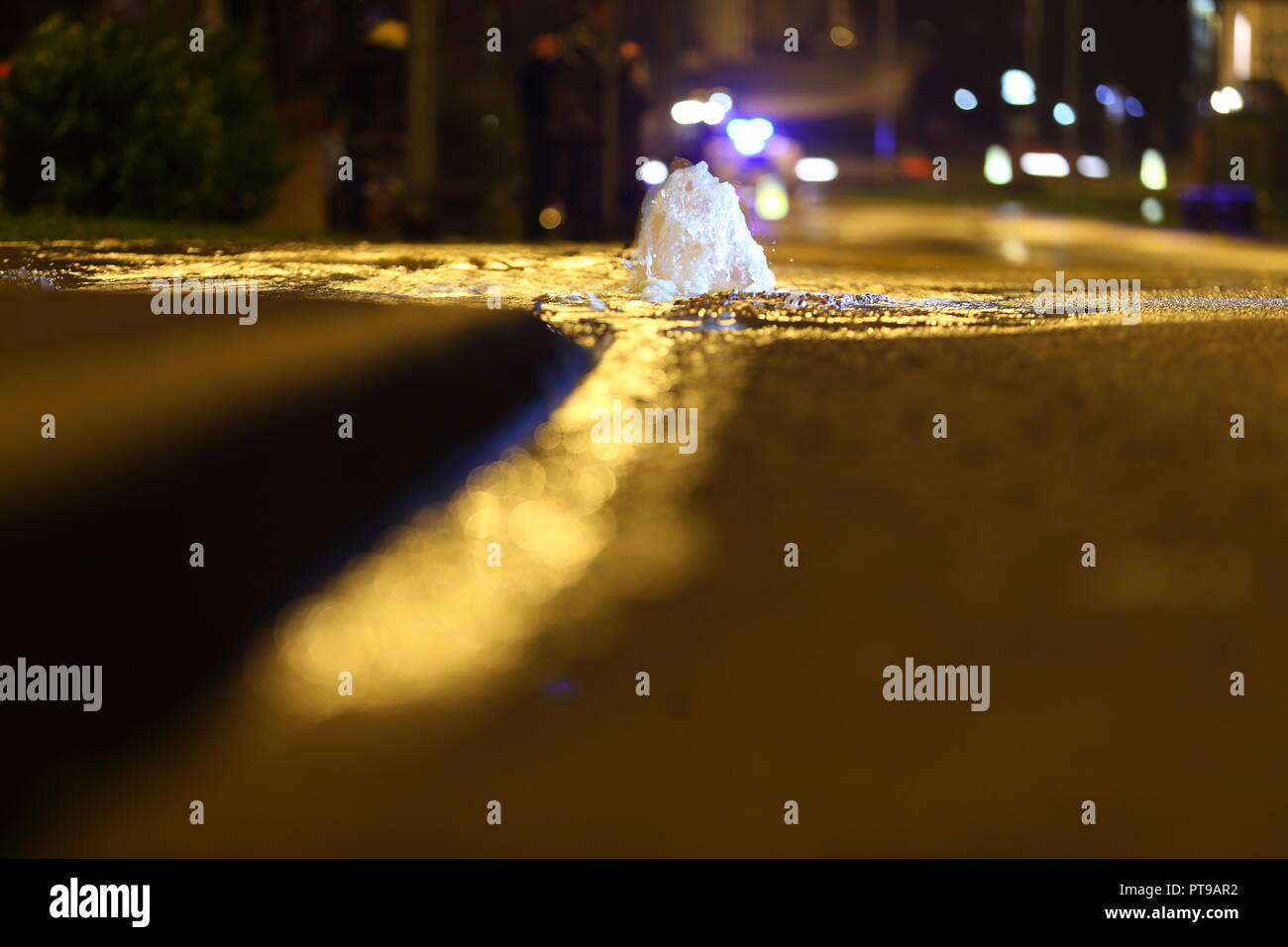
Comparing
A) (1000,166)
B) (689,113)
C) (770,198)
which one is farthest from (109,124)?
(1000,166)

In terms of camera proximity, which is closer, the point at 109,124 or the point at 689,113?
the point at 109,124

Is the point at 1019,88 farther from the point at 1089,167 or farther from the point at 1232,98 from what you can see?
the point at 1232,98

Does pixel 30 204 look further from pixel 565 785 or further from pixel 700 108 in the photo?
pixel 700 108

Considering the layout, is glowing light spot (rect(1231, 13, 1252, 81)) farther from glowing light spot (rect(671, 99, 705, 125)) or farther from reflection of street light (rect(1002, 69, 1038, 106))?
glowing light spot (rect(671, 99, 705, 125))

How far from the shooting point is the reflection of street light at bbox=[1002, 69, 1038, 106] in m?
64.9

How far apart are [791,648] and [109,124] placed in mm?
10473

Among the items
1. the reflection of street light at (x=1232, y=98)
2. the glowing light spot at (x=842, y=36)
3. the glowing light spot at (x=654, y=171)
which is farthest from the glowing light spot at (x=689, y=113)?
the glowing light spot at (x=842, y=36)

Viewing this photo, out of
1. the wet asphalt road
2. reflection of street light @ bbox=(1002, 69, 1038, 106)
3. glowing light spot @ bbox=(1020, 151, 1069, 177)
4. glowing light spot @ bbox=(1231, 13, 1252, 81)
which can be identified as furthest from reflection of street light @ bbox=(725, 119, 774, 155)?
reflection of street light @ bbox=(1002, 69, 1038, 106)

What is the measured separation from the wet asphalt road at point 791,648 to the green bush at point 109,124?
7.81 m

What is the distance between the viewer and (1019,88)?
65.7 meters

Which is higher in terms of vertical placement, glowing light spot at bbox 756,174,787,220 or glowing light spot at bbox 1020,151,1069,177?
glowing light spot at bbox 1020,151,1069,177

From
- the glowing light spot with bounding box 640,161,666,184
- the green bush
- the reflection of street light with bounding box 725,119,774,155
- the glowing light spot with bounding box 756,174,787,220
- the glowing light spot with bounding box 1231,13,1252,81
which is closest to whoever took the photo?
the green bush

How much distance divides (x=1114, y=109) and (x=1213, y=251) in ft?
→ 161

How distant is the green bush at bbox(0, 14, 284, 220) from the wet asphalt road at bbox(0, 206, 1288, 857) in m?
7.81
